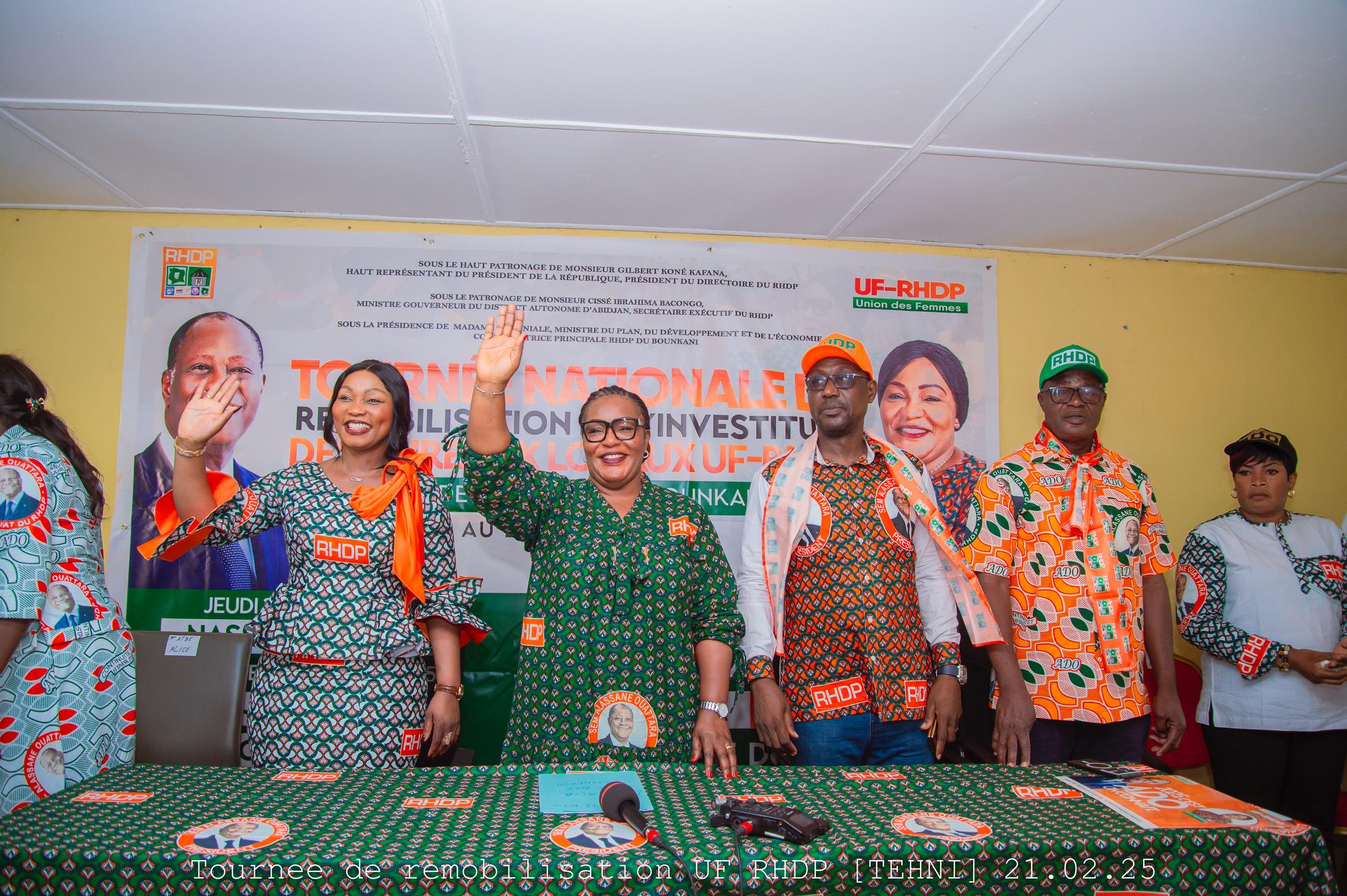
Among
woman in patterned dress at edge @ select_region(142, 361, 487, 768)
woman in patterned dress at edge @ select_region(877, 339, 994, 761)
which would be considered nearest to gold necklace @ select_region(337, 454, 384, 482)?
woman in patterned dress at edge @ select_region(142, 361, 487, 768)

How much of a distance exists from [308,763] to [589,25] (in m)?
2.10

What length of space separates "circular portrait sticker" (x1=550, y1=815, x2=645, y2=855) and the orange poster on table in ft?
2.94

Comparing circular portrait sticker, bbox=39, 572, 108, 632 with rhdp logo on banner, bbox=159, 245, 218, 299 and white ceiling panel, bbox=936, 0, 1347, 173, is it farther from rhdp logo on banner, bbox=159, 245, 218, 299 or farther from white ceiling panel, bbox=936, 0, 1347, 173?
white ceiling panel, bbox=936, 0, 1347, 173

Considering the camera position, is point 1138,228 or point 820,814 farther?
point 1138,228

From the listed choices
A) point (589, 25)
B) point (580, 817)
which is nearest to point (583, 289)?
point (589, 25)

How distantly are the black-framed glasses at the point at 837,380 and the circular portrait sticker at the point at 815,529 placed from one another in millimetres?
363

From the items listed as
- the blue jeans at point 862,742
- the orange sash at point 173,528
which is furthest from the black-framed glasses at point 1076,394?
the orange sash at point 173,528

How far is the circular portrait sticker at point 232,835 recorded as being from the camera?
3.77 ft

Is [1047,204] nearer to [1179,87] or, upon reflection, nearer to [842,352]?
[1179,87]

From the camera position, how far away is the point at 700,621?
2.10 metres

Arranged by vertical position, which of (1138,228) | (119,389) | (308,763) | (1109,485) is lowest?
(308,763)

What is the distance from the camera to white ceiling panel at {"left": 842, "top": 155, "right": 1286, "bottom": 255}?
9.13 ft

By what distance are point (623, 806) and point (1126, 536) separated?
1972mm

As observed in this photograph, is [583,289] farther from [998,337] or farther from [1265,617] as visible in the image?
[1265,617]
